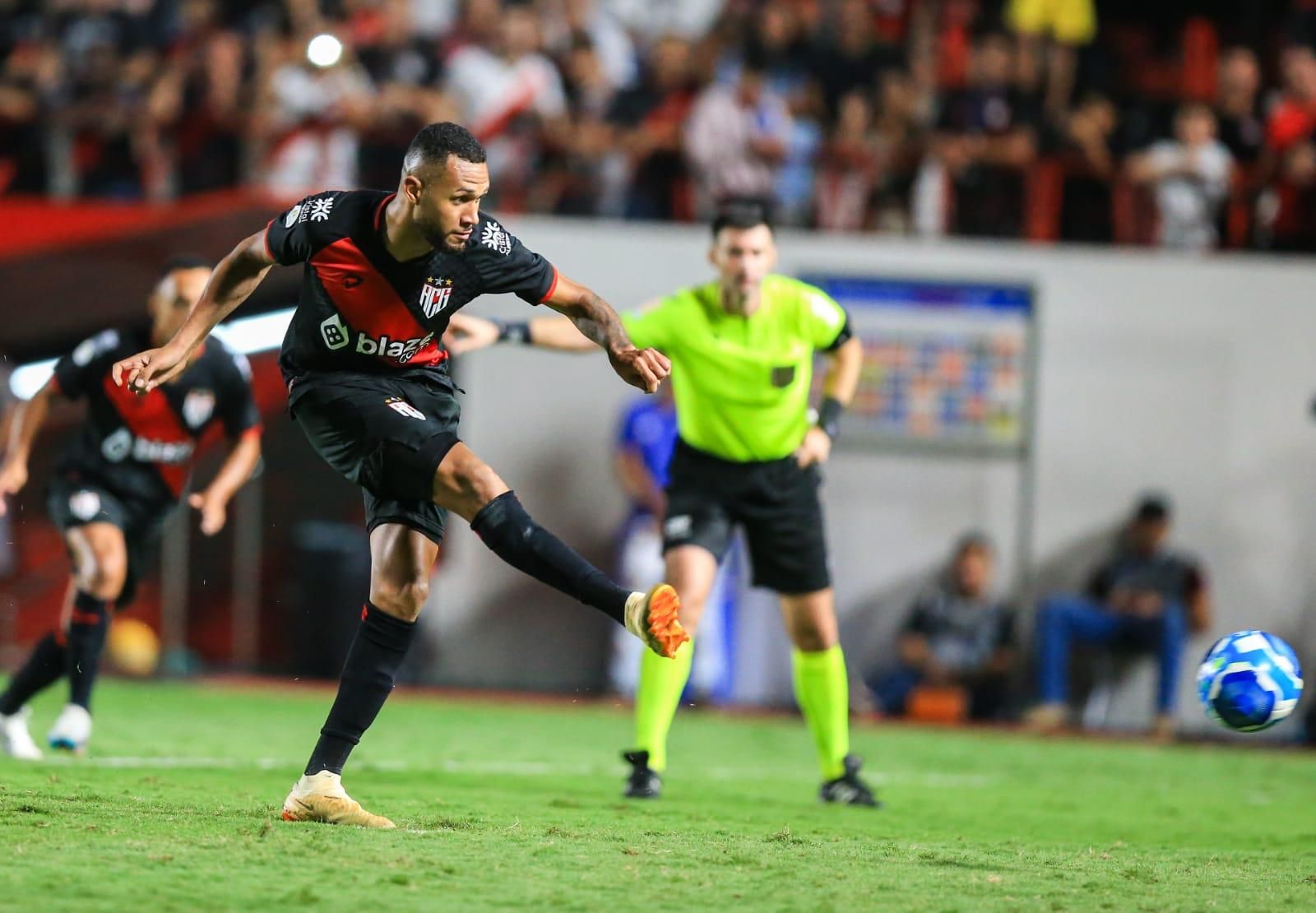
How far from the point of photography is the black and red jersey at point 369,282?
512 centimetres

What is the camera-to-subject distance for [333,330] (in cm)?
521

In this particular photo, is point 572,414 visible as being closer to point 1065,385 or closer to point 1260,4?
point 1065,385

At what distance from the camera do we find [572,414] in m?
13.8

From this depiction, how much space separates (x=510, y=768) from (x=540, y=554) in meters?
3.39

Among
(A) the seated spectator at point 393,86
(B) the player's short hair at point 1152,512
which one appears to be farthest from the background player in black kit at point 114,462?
(B) the player's short hair at point 1152,512

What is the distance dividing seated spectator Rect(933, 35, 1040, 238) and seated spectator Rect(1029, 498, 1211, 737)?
255 cm

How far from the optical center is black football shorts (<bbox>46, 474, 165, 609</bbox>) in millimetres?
7758

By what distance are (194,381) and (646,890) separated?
4.30 metres

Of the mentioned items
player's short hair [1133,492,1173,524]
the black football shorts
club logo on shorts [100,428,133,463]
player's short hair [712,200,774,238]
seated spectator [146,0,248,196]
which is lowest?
the black football shorts

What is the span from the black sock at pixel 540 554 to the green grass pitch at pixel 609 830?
0.75 m

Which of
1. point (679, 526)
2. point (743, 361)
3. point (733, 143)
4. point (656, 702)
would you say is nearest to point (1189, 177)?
point (733, 143)

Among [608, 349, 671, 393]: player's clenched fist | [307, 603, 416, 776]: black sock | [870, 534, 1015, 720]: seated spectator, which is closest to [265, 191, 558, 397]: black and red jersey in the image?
[608, 349, 671, 393]: player's clenched fist

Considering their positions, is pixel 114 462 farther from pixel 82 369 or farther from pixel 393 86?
pixel 393 86

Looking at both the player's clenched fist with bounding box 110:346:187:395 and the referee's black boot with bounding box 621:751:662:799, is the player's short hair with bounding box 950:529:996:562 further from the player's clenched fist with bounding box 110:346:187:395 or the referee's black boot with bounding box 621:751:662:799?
the player's clenched fist with bounding box 110:346:187:395
